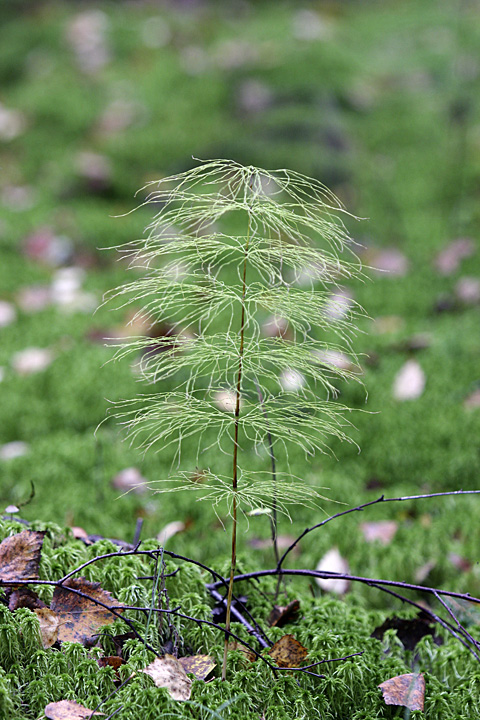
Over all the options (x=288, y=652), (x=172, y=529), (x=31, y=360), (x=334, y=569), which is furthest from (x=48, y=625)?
(x=31, y=360)

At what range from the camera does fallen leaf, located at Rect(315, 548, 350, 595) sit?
196cm

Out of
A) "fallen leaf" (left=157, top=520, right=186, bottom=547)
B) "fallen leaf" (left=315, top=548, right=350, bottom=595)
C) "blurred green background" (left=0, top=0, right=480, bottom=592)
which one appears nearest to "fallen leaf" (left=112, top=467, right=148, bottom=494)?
"blurred green background" (left=0, top=0, right=480, bottom=592)

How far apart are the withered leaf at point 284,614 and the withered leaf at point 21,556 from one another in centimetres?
54

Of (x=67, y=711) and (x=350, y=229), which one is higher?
(x=350, y=229)

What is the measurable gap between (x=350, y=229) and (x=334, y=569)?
2214 millimetres

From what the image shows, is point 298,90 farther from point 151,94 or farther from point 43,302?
point 43,302

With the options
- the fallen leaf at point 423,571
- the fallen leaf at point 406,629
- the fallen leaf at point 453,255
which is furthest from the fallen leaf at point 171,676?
the fallen leaf at point 453,255

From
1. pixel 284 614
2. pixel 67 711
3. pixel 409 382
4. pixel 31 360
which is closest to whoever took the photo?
pixel 67 711

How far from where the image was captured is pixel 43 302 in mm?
3338

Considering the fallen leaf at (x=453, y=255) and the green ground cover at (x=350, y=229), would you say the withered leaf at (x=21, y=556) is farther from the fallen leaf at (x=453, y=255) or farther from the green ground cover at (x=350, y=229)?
the fallen leaf at (x=453, y=255)

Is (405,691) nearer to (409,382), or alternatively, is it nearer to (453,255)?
(409,382)

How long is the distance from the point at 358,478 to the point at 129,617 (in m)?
1.23

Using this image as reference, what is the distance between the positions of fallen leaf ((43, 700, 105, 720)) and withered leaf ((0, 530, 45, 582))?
262 mm

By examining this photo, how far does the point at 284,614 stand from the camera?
1.49 meters
